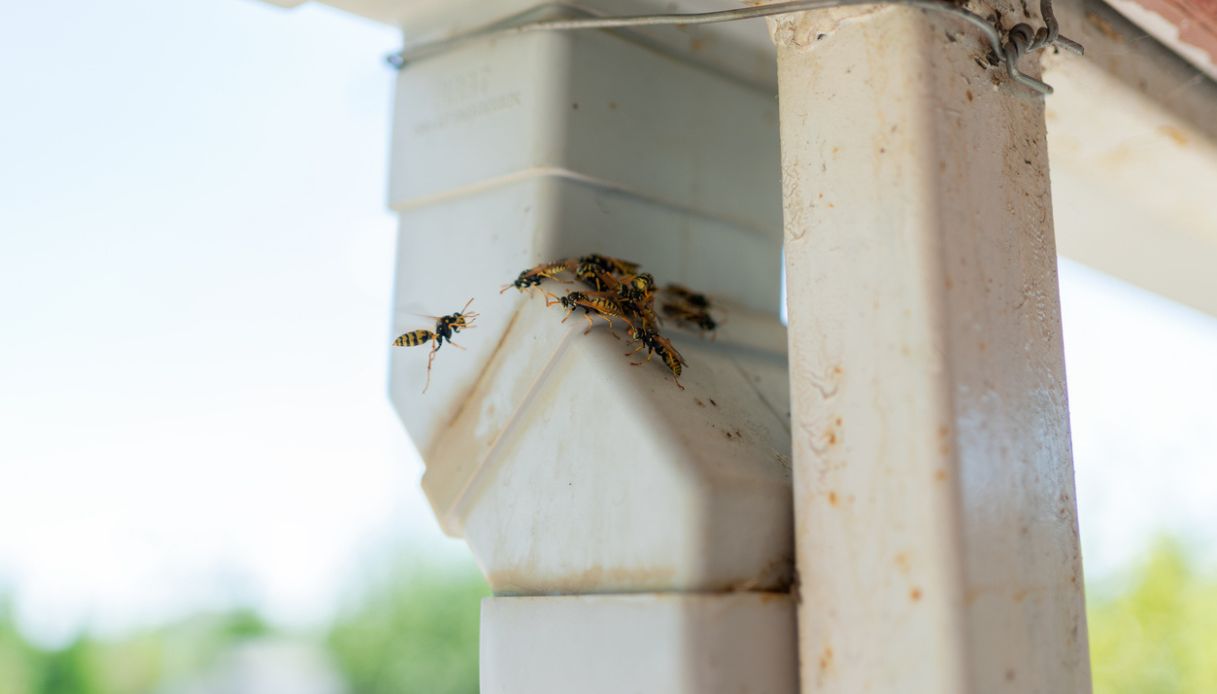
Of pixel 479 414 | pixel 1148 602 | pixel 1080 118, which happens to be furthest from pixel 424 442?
pixel 1148 602

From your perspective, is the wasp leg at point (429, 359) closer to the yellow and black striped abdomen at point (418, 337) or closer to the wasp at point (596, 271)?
the yellow and black striped abdomen at point (418, 337)

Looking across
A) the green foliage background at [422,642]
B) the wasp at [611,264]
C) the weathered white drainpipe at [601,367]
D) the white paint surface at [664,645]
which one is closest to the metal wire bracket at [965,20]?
the weathered white drainpipe at [601,367]

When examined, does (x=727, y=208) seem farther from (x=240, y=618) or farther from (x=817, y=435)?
(x=240, y=618)

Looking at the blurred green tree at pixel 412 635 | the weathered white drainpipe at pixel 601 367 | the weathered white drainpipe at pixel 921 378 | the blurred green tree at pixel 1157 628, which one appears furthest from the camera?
the blurred green tree at pixel 412 635

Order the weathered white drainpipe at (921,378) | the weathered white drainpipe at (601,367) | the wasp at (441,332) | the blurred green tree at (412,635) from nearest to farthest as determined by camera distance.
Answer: the weathered white drainpipe at (921,378) → the weathered white drainpipe at (601,367) → the wasp at (441,332) → the blurred green tree at (412,635)

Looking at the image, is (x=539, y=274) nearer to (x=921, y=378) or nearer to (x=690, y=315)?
(x=690, y=315)

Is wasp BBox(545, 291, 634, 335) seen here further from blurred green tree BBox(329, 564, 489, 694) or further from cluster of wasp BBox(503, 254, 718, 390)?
blurred green tree BBox(329, 564, 489, 694)
